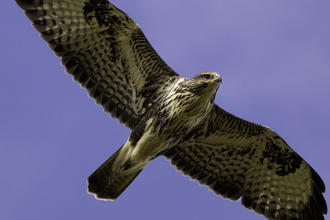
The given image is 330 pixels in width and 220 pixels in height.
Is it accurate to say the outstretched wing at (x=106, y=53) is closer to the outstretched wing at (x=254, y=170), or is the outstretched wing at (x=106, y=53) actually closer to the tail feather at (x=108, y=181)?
the tail feather at (x=108, y=181)

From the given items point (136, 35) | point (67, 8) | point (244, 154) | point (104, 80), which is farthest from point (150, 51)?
point (244, 154)

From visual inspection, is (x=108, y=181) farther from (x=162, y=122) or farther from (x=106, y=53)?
(x=106, y=53)

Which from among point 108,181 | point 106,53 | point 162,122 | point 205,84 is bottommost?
point 108,181

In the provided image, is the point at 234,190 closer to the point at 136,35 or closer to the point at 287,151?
the point at 287,151

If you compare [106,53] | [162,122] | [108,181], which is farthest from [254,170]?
[106,53]

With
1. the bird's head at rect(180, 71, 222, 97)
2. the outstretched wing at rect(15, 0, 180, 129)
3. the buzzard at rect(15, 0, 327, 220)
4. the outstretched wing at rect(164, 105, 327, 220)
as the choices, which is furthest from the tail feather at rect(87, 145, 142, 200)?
the bird's head at rect(180, 71, 222, 97)

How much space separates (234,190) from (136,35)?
4236 mm

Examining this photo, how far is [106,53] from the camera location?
9.51 metres

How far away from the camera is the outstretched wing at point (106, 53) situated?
9086 mm

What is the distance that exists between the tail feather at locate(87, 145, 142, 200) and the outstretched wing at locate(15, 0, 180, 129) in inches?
38.3

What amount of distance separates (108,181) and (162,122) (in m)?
1.66

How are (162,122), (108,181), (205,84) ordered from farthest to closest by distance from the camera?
(108,181) < (162,122) < (205,84)

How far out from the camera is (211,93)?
8992 millimetres

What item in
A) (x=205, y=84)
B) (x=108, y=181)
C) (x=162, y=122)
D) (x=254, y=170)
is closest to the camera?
(x=205, y=84)
